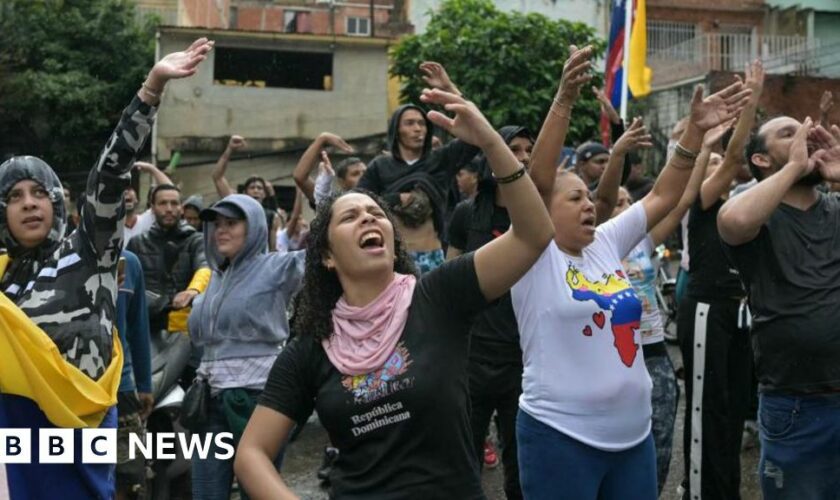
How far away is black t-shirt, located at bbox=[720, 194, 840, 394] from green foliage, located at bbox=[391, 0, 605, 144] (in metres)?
18.9

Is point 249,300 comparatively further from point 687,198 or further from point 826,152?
point 826,152

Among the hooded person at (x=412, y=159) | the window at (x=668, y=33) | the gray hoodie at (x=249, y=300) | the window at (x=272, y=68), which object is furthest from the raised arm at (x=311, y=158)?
the window at (x=668, y=33)

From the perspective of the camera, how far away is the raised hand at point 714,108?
419 cm

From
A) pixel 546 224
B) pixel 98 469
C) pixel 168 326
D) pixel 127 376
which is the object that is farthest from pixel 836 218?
pixel 168 326

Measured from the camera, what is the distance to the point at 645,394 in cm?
379

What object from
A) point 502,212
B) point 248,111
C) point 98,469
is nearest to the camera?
point 98,469

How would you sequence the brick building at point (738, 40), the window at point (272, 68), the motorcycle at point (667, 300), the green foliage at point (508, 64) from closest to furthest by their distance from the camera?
the motorcycle at point (667, 300)
the green foliage at point (508, 64)
the window at point (272, 68)
the brick building at point (738, 40)

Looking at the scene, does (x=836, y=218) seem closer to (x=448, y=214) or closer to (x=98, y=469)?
(x=448, y=214)

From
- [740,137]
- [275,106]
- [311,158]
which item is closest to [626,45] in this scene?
[311,158]

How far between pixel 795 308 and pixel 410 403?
1.92m

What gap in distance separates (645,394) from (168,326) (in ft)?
13.4

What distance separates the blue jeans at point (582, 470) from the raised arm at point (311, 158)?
306 cm

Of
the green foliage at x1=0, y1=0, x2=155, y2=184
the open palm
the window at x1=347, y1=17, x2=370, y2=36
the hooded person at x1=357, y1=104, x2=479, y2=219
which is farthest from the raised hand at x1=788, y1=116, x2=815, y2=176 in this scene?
the window at x1=347, y1=17, x2=370, y2=36

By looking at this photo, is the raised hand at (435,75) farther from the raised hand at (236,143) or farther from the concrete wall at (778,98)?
the concrete wall at (778,98)
